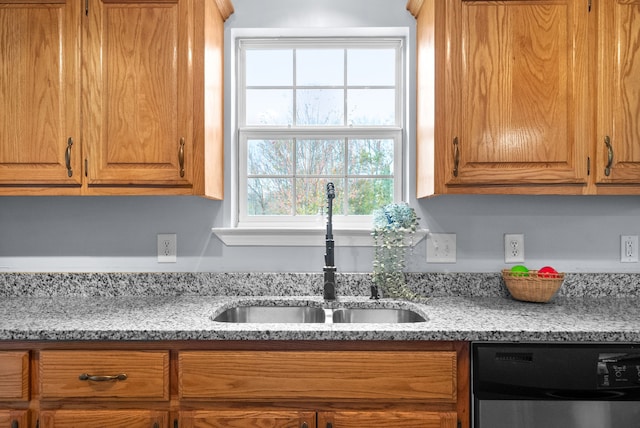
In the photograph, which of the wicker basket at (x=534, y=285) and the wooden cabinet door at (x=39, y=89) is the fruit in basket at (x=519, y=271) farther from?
the wooden cabinet door at (x=39, y=89)

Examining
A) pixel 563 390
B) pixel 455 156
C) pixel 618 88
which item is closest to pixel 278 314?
pixel 455 156

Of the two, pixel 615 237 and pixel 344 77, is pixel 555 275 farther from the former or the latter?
pixel 344 77

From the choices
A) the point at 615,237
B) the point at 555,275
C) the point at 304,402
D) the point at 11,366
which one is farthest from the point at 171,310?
the point at 615,237

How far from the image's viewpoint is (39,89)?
1.64m

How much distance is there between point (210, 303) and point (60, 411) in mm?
596

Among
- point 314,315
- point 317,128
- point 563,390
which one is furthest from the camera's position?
point 317,128

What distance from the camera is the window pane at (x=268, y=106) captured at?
210 centimetres

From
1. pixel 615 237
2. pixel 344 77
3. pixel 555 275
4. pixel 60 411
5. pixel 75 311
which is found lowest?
pixel 60 411

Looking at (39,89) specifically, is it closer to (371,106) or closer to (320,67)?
(320,67)

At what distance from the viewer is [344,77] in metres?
2.10

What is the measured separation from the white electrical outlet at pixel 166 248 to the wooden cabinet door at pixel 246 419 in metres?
0.82

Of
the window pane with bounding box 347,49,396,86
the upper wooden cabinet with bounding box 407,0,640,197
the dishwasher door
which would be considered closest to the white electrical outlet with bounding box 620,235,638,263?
the upper wooden cabinet with bounding box 407,0,640,197

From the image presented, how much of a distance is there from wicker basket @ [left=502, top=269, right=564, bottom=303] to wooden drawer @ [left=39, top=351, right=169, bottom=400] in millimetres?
1339

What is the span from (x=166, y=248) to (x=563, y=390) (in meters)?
1.61
